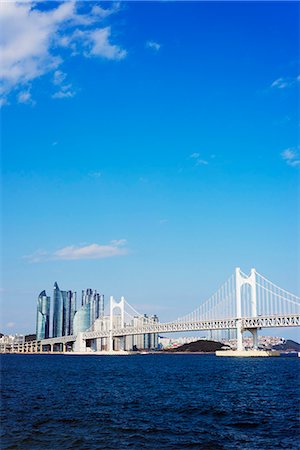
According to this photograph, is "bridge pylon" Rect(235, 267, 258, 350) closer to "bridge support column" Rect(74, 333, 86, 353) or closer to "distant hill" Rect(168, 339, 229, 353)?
"bridge support column" Rect(74, 333, 86, 353)

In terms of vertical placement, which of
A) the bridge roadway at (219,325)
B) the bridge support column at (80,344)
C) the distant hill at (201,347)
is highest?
the bridge roadway at (219,325)

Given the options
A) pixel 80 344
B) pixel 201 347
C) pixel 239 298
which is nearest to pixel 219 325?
pixel 239 298

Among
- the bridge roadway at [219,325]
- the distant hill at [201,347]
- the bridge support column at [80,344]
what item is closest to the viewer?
the bridge roadway at [219,325]

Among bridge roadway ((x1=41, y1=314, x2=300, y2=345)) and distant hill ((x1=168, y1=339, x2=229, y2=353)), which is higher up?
bridge roadway ((x1=41, y1=314, x2=300, y2=345))

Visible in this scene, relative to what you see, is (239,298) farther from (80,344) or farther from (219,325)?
(80,344)

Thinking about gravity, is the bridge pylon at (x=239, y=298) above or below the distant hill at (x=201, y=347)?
above

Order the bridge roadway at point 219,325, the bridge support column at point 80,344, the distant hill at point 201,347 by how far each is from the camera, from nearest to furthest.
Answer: the bridge roadway at point 219,325, the bridge support column at point 80,344, the distant hill at point 201,347

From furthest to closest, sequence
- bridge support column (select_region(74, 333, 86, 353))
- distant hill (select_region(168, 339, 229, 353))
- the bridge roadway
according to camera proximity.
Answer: distant hill (select_region(168, 339, 229, 353)) < bridge support column (select_region(74, 333, 86, 353)) < the bridge roadway

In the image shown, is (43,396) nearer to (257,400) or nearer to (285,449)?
(257,400)

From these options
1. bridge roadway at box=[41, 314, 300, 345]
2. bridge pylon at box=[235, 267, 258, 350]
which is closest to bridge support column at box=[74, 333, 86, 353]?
bridge roadway at box=[41, 314, 300, 345]

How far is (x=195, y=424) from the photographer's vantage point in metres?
14.9

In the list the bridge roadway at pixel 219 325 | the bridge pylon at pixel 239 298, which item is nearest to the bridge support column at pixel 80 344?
the bridge roadway at pixel 219 325

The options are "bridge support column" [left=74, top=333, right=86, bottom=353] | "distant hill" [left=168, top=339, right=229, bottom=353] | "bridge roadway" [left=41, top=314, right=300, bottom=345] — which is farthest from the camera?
"distant hill" [left=168, top=339, right=229, bottom=353]

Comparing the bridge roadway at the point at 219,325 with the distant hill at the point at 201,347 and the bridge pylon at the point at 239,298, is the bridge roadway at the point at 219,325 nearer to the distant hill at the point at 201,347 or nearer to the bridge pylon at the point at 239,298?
the bridge pylon at the point at 239,298
